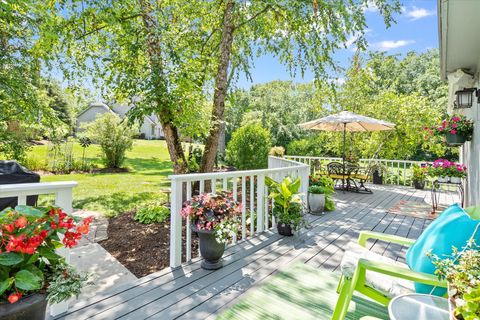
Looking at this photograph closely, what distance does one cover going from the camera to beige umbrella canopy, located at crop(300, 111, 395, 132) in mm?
7410

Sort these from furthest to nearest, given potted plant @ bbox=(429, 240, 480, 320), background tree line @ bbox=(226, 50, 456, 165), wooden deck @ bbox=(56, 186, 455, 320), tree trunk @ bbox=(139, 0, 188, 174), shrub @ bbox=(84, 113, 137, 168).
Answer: shrub @ bbox=(84, 113, 137, 168), background tree line @ bbox=(226, 50, 456, 165), tree trunk @ bbox=(139, 0, 188, 174), wooden deck @ bbox=(56, 186, 455, 320), potted plant @ bbox=(429, 240, 480, 320)

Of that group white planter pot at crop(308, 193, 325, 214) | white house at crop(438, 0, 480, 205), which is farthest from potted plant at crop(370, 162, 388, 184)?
white planter pot at crop(308, 193, 325, 214)

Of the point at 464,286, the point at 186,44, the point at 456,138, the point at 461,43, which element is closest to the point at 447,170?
the point at 456,138

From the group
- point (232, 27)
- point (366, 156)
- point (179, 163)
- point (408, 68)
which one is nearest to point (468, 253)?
point (179, 163)

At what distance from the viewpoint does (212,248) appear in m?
2.82

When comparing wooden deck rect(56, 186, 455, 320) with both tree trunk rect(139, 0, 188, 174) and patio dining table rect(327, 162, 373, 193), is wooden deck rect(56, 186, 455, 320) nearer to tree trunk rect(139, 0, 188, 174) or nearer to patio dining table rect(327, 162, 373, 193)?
tree trunk rect(139, 0, 188, 174)

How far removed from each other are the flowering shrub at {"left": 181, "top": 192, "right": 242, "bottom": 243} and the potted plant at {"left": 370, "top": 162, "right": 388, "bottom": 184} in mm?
7795

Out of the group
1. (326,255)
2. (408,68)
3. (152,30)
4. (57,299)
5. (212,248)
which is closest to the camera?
(57,299)

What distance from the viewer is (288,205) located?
3918 mm

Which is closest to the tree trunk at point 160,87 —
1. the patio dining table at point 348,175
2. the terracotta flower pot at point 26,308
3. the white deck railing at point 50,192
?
the white deck railing at point 50,192

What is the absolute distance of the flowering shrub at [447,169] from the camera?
16.4ft

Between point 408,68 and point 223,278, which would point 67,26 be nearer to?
point 223,278

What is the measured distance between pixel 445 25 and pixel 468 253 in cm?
230

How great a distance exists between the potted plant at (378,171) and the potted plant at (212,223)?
7.82 metres
